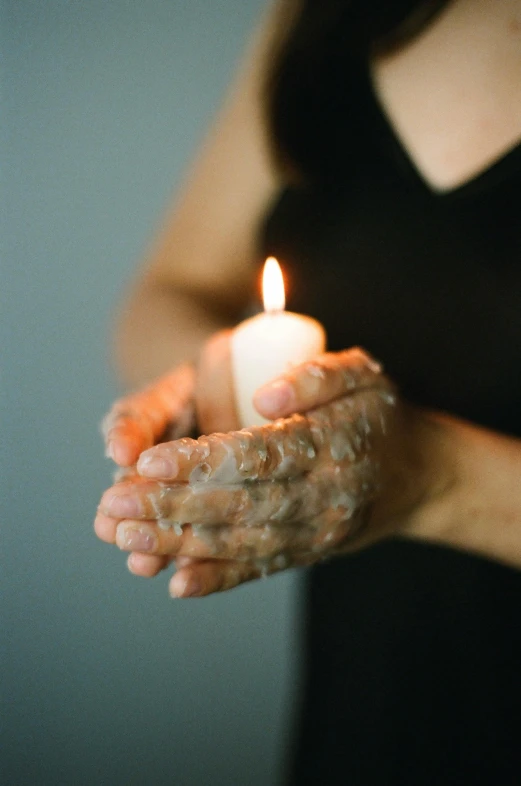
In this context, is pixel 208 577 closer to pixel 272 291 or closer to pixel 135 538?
pixel 135 538

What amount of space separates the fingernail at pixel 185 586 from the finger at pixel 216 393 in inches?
4.7

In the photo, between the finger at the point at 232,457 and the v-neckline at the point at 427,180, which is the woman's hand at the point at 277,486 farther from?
the v-neckline at the point at 427,180

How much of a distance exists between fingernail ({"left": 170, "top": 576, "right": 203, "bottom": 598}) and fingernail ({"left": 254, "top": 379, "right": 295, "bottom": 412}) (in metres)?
0.10

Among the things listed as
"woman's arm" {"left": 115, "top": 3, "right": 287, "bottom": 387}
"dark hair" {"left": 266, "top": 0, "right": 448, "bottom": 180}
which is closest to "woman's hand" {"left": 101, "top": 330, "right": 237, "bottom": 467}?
"woman's arm" {"left": 115, "top": 3, "right": 287, "bottom": 387}

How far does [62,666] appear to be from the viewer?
0.67m

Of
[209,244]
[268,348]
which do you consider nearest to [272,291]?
[268,348]

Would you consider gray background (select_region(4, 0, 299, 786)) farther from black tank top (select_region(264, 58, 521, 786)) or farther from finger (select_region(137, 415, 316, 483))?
finger (select_region(137, 415, 316, 483))

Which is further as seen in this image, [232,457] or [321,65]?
[321,65]

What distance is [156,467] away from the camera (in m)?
0.28

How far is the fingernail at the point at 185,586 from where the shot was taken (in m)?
0.31

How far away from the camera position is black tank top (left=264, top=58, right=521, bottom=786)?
1.65 ft

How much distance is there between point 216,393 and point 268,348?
93mm

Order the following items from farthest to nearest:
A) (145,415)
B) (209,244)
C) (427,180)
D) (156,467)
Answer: (209,244) < (427,180) < (145,415) < (156,467)

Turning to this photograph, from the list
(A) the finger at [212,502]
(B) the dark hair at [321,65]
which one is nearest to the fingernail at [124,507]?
(A) the finger at [212,502]
